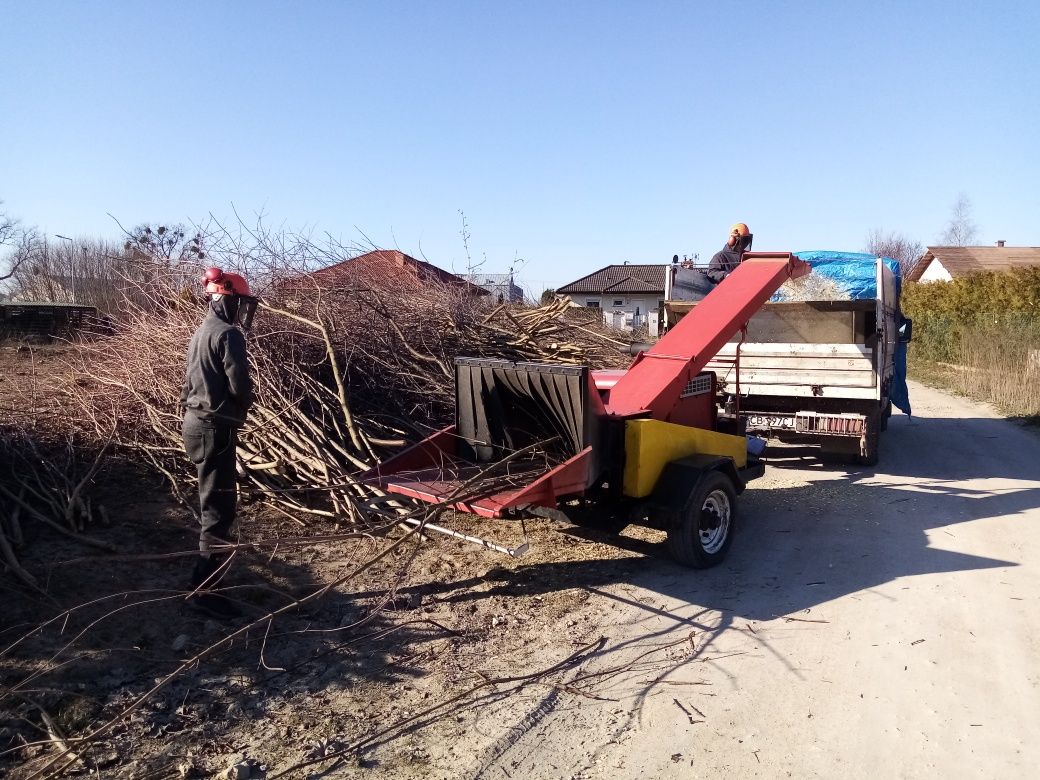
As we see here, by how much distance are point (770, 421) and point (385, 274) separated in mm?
5314

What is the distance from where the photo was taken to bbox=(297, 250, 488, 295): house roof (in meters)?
9.00

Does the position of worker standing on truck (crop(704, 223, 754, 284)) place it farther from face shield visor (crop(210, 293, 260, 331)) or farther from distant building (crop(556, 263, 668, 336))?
distant building (crop(556, 263, 668, 336))

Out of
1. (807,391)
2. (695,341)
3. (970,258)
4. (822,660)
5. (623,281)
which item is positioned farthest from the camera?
(623,281)

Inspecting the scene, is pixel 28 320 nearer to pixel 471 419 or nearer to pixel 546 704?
pixel 471 419

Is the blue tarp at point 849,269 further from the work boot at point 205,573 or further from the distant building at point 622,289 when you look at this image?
the distant building at point 622,289

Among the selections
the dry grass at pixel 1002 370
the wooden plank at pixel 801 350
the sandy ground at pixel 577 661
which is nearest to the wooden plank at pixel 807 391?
the wooden plank at pixel 801 350

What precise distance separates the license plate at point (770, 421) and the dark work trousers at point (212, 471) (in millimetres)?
6578

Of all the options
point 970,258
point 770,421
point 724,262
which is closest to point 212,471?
point 724,262

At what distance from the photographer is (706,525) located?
5.72m

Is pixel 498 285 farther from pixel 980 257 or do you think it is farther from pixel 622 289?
pixel 980 257

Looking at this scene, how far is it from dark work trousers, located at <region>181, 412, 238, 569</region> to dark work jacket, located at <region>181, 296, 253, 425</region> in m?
0.07

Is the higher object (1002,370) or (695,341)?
(695,341)

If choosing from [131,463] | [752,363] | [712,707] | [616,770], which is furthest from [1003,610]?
[131,463]

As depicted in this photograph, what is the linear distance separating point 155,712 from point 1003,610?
199 inches
